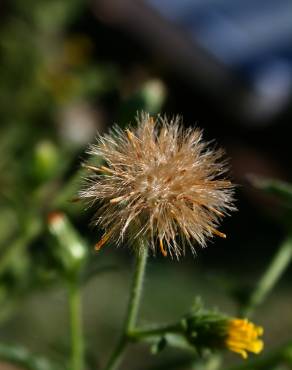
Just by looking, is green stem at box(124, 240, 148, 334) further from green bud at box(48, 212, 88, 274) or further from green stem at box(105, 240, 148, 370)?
green bud at box(48, 212, 88, 274)

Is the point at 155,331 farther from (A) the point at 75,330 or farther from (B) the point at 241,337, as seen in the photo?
(A) the point at 75,330

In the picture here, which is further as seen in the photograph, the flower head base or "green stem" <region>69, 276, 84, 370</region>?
"green stem" <region>69, 276, 84, 370</region>

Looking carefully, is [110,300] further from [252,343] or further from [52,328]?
[252,343]

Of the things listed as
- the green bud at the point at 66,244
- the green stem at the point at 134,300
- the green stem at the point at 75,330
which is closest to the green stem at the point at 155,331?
the green stem at the point at 134,300

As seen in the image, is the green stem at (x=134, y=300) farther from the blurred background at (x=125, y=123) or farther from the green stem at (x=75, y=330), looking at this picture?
the blurred background at (x=125, y=123)

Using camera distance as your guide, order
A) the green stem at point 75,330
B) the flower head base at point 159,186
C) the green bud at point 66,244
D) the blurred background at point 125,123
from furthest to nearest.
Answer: the blurred background at point 125,123, the green bud at point 66,244, the green stem at point 75,330, the flower head base at point 159,186

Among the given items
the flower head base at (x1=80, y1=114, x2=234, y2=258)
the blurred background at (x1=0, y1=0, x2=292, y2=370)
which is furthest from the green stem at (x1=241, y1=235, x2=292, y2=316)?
the flower head base at (x1=80, y1=114, x2=234, y2=258)
